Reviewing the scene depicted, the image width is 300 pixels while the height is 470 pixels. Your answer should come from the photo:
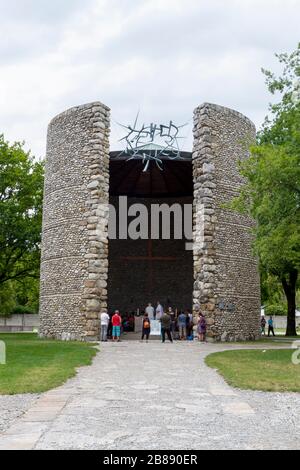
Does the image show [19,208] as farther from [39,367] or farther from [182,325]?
[39,367]

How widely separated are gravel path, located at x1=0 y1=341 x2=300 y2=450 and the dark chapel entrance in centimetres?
1977

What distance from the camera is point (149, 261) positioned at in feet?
98.8

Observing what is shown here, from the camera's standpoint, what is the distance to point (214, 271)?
2088 cm

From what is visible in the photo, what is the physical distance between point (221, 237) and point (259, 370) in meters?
11.2

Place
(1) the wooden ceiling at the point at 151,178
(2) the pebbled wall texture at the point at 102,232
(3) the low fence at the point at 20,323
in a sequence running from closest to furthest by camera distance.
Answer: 1. (2) the pebbled wall texture at the point at 102,232
2. (1) the wooden ceiling at the point at 151,178
3. (3) the low fence at the point at 20,323

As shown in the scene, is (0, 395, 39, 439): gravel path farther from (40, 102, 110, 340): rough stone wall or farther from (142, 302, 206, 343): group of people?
(40, 102, 110, 340): rough stone wall

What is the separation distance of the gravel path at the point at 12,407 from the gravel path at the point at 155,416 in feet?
0.50

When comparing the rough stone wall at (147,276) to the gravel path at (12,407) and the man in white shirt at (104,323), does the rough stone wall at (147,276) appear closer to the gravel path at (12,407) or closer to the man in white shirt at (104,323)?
the man in white shirt at (104,323)

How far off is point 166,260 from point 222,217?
9121 millimetres

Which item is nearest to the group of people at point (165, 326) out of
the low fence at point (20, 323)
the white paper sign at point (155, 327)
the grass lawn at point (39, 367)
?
the white paper sign at point (155, 327)

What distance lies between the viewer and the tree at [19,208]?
26.2 meters

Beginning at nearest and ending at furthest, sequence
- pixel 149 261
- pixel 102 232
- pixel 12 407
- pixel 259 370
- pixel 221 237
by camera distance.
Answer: pixel 12 407, pixel 259 370, pixel 102 232, pixel 221 237, pixel 149 261

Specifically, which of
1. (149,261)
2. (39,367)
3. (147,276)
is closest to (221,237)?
(149,261)
